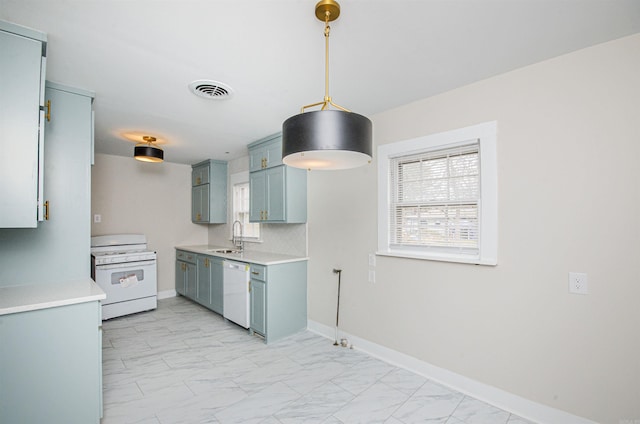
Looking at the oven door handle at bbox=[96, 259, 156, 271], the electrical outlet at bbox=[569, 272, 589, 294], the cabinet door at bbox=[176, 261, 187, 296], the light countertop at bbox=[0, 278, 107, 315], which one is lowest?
the cabinet door at bbox=[176, 261, 187, 296]

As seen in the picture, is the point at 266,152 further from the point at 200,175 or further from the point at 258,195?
the point at 200,175

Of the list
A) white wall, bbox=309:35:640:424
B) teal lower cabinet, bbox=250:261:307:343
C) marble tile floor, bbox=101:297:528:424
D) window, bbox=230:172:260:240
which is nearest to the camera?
white wall, bbox=309:35:640:424

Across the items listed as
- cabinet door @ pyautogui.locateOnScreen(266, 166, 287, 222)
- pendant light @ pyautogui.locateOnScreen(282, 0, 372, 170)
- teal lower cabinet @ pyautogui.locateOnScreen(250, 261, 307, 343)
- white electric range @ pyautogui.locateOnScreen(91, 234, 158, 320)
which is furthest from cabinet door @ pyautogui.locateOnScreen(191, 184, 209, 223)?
pendant light @ pyautogui.locateOnScreen(282, 0, 372, 170)

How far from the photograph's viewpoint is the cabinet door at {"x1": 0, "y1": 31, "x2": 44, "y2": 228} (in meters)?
1.81

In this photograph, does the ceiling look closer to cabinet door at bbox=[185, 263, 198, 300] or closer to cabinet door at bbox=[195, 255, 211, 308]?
cabinet door at bbox=[195, 255, 211, 308]

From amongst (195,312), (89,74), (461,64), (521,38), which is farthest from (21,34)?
(195,312)

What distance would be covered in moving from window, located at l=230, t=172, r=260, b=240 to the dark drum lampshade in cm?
376

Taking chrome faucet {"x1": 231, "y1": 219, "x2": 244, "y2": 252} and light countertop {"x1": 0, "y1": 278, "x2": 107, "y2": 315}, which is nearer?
light countertop {"x1": 0, "y1": 278, "x2": 107, "y2": 315}

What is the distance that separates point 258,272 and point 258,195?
1.19 m

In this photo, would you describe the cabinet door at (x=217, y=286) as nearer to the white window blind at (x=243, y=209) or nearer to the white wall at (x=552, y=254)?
the white window blind at (x=243, y=209)

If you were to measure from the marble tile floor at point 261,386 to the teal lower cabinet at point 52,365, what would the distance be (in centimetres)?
40

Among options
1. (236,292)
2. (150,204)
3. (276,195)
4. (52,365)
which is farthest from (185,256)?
(52,365)

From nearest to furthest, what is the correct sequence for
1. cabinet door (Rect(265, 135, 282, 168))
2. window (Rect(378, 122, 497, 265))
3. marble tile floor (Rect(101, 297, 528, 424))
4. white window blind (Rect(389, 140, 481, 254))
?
marble tile floor (Rect(101, 297, 528, 424))
window (Rect(378, 122, 497, 265))
white window blind (Rect(389, 140, 481, 254))
cabinet door (Rect(265, 135, 282, 168))

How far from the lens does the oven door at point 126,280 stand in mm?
4387
